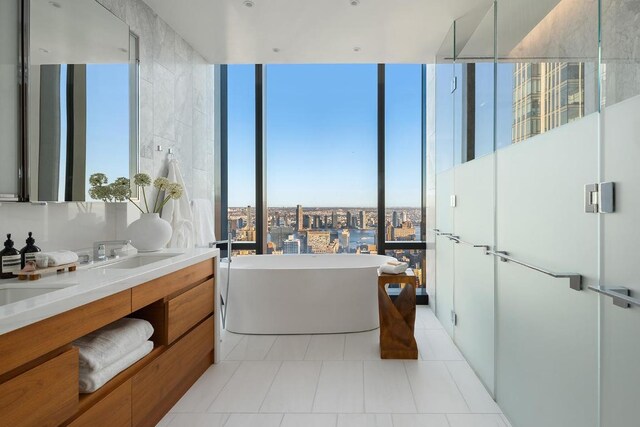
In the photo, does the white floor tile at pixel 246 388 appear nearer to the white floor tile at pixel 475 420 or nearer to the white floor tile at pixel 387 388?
the white floor tile at pixel 387 388

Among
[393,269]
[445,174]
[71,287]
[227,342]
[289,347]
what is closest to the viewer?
[71,287]

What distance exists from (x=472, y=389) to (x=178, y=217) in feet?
7.99

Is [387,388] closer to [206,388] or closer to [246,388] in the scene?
[246,388]

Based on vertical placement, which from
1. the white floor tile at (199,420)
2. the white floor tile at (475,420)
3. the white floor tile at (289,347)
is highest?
the white floor tile at (289,347)

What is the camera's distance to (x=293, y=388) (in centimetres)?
236

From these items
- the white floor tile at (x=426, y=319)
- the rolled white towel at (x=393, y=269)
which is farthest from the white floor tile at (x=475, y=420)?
the white floor tile at (x=426, y=319)

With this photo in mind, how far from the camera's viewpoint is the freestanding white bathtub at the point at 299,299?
3.32 metres

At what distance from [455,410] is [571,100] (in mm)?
1606

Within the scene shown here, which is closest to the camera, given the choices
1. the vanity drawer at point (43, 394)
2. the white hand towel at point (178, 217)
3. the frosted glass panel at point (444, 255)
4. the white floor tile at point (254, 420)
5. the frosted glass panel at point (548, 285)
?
the vanity drawer at point (43, 394)

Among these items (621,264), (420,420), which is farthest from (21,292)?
(621,264)

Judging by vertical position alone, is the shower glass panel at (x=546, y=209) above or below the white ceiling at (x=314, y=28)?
below

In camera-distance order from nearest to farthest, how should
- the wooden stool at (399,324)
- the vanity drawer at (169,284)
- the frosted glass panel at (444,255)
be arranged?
1. the vanity drawer at (169,284)
2. the wooden stool at (399,324)
3. the frosted glass panel at (444,255)

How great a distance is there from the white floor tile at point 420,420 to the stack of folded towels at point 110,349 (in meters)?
1.27

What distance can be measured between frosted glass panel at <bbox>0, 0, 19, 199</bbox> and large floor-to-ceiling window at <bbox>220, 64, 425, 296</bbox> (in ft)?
9.14
